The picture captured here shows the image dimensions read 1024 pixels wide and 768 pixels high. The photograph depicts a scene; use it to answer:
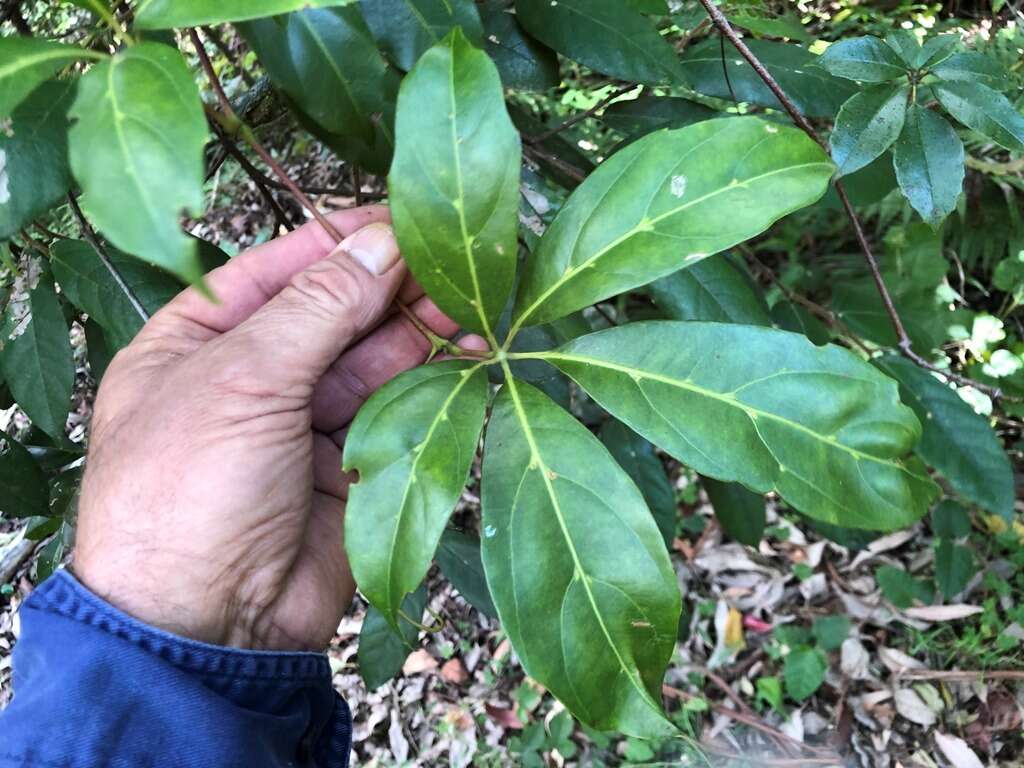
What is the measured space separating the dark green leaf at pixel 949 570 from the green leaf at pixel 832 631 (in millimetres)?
306

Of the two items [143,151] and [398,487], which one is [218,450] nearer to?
[398,487]

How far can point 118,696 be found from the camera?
0.87 meters

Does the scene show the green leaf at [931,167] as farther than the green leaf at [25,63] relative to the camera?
Yes

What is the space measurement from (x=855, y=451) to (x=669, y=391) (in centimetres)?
18

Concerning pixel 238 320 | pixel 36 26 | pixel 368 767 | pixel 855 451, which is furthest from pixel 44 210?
pixel 368 767

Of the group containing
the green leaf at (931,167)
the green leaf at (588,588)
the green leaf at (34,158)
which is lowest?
the green leaf at (588,588)

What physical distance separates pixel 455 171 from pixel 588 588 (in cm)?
40

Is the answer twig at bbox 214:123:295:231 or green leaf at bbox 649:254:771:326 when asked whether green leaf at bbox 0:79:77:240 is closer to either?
twig at bbox 214:123:295:231

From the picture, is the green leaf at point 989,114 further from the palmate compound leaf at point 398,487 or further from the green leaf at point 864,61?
the palmate compound leaf at point 398,487

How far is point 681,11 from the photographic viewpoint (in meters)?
1.34

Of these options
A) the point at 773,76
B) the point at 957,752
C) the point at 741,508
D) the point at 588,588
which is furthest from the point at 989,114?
the point at 957,752

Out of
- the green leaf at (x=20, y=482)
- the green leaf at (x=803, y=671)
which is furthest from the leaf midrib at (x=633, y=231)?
the green leaf at (x=803, y=671)

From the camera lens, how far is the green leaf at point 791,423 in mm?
723

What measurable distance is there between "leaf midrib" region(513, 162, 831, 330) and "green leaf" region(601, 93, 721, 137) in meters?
0.43
